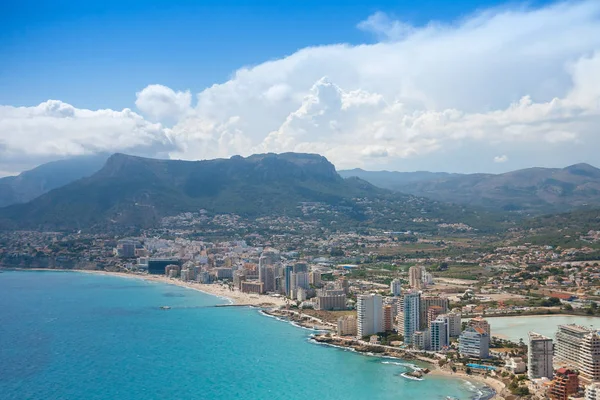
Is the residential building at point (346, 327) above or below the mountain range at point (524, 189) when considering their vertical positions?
below

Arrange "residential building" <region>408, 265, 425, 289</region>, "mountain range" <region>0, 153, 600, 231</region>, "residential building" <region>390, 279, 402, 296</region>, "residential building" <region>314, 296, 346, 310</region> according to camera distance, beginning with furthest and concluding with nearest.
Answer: "mountain range" <region>0, 153, 600, 231</region> < "residential building" <region>408, 265, 425, 289</region> < "residential building" <region>390, 279, 402, 296</region> < "residential building" <region>314, 296, 346, 310</region>

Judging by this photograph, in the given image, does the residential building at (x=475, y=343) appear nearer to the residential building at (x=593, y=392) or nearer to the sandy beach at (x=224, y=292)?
the residential building at (x=593, y=392)

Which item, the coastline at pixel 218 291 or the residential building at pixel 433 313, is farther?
the coastline at pixel 218 291

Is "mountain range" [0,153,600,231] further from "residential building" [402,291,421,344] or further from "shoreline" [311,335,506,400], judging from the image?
"shoreline" [311,335,506,400]

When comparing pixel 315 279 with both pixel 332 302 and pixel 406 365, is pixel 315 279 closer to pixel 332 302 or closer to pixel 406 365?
pixel 332 302

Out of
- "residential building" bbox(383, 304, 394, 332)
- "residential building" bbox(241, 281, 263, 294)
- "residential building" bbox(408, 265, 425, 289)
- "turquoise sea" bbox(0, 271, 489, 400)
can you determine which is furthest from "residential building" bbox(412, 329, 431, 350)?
"residential building" bbox(241, 281, 263, 294)

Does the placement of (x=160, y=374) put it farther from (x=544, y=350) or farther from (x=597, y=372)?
(x=597, y=372)

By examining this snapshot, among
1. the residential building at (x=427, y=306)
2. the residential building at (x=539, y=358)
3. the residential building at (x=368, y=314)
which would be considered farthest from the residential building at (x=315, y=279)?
the residential building at (x=539, y=358)
